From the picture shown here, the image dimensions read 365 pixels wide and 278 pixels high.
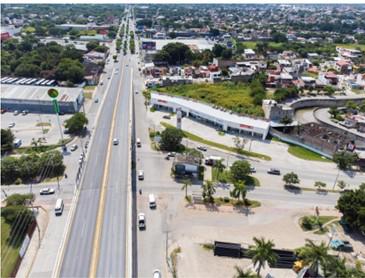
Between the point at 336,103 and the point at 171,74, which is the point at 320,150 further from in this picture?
the point at 171,74

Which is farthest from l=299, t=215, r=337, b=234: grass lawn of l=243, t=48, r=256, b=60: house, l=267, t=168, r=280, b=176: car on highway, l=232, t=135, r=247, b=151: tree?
l=243, t=48, r=256, b=60: house

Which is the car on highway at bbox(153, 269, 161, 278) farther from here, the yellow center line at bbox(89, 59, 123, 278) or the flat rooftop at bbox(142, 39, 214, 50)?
the flat rooftop at bbox(142, 39, 214, 50)

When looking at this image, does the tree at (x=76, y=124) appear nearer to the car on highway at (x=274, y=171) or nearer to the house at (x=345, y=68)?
the car on highway at (x=274, y=171)

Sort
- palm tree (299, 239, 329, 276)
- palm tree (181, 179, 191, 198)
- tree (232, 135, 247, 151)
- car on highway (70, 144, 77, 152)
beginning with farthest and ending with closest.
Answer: tree (232, 135, 247, 151), car on highway (70, 144, 77, 152), palm tree (181, 179, 191, 198), palm tree (299, 239, 329, 276)

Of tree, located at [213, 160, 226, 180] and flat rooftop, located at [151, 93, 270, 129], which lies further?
flat rooftop, located at [151, 93, 270, 129]

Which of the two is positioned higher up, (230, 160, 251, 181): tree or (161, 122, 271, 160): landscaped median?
(230, 160, 251, 181): tree

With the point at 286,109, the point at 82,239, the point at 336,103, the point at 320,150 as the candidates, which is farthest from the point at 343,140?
the point at 82,239
